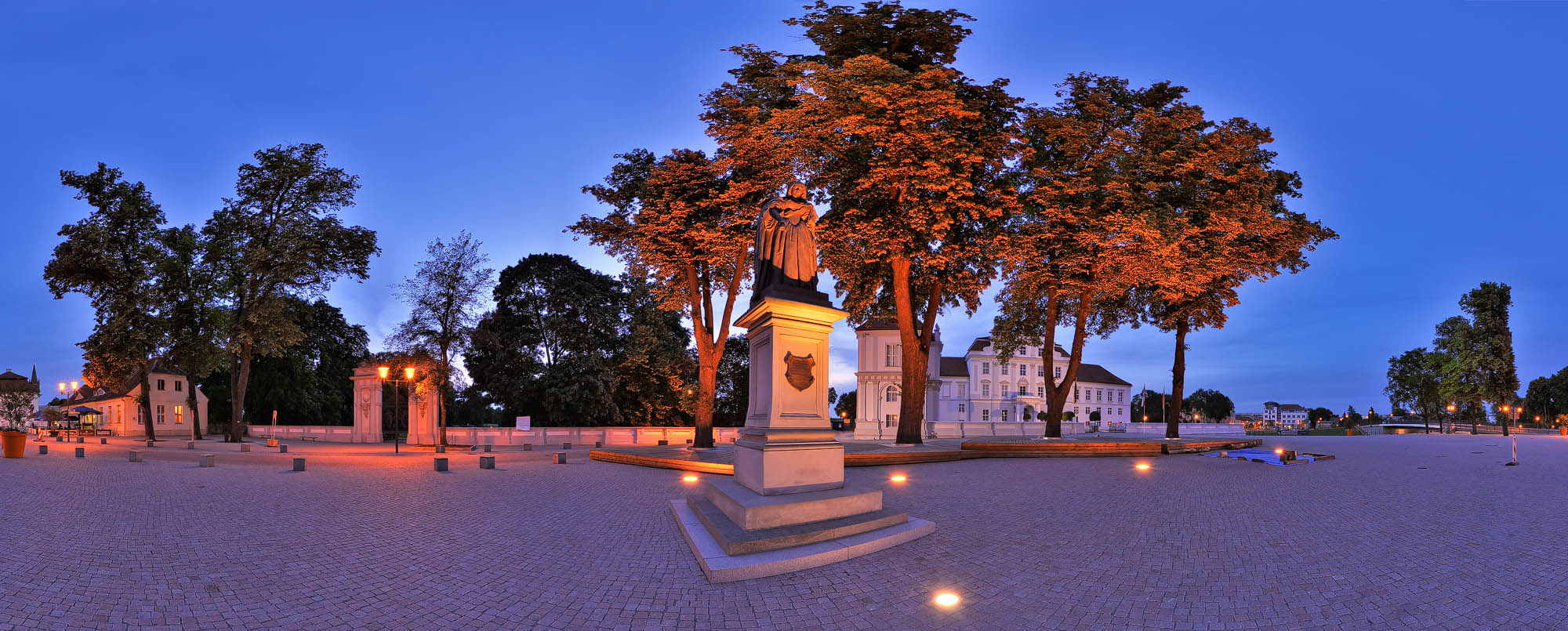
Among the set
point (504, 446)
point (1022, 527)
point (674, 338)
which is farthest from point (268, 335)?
point (1022, 527)

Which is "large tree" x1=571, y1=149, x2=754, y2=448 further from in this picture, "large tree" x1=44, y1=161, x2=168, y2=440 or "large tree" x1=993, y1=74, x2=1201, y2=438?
"large tree" x1=44, y1=161, x2=168, y2=440

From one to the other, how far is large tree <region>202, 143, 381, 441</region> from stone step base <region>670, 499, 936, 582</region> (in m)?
33.1

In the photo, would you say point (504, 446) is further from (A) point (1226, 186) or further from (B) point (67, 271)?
→ (A) point (1226, 186)

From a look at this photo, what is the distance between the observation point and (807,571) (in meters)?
6.55

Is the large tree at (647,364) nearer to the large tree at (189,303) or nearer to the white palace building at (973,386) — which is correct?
the white palace building at (973,386)

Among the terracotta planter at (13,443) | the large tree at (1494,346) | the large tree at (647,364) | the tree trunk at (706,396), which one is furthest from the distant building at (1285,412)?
the terracotta planter at (13,443)

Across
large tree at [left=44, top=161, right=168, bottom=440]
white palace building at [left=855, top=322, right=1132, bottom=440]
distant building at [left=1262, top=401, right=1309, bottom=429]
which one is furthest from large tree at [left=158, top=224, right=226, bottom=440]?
distant building at [left=1262, top=401, right=1309, bottom=429]

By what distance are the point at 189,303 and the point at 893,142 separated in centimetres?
3658

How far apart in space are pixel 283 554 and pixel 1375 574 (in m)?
10.9

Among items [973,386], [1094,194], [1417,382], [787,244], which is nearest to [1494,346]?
[1417,382]

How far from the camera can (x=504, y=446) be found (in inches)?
1287

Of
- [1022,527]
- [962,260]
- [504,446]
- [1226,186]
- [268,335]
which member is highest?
[1226,186]

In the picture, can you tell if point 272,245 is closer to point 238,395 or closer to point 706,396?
point 238,395

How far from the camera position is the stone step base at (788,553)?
6219 mm
